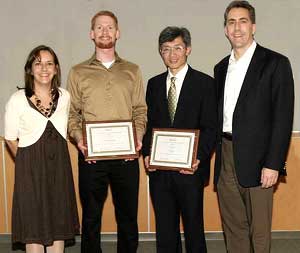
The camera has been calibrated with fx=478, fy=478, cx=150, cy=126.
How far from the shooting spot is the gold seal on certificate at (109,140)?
11.3ft

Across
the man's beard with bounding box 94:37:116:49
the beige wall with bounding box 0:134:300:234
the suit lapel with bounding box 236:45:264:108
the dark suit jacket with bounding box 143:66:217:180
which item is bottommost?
the beige wall with bounding box 0:134:300:234

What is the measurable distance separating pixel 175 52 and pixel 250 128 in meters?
0.74

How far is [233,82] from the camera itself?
10.7 ft

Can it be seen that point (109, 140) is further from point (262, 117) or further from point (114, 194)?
point (262, 117)

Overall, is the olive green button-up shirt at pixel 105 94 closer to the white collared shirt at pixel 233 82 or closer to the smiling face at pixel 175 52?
the smiling face at pixel 175 52

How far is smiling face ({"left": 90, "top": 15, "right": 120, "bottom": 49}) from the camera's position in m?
3.49

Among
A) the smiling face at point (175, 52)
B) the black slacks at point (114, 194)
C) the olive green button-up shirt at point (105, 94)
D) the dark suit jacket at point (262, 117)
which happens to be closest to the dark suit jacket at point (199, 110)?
the smiling face at point (175, 52)

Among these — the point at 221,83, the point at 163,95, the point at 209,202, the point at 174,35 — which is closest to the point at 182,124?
the point at 163,95

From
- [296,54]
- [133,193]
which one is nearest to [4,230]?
[133,193]

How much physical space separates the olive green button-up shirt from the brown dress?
0.99 ft

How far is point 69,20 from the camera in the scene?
4.48 metres

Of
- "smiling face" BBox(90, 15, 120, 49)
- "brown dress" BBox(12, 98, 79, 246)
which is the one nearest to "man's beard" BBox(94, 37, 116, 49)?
"smiling face" BBox(90, 15, 120, 49)

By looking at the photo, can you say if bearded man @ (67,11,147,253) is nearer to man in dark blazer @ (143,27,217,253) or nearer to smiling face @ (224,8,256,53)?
man in dark blazer @ (143,27,217,253)

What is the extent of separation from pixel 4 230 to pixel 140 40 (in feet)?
7.43
